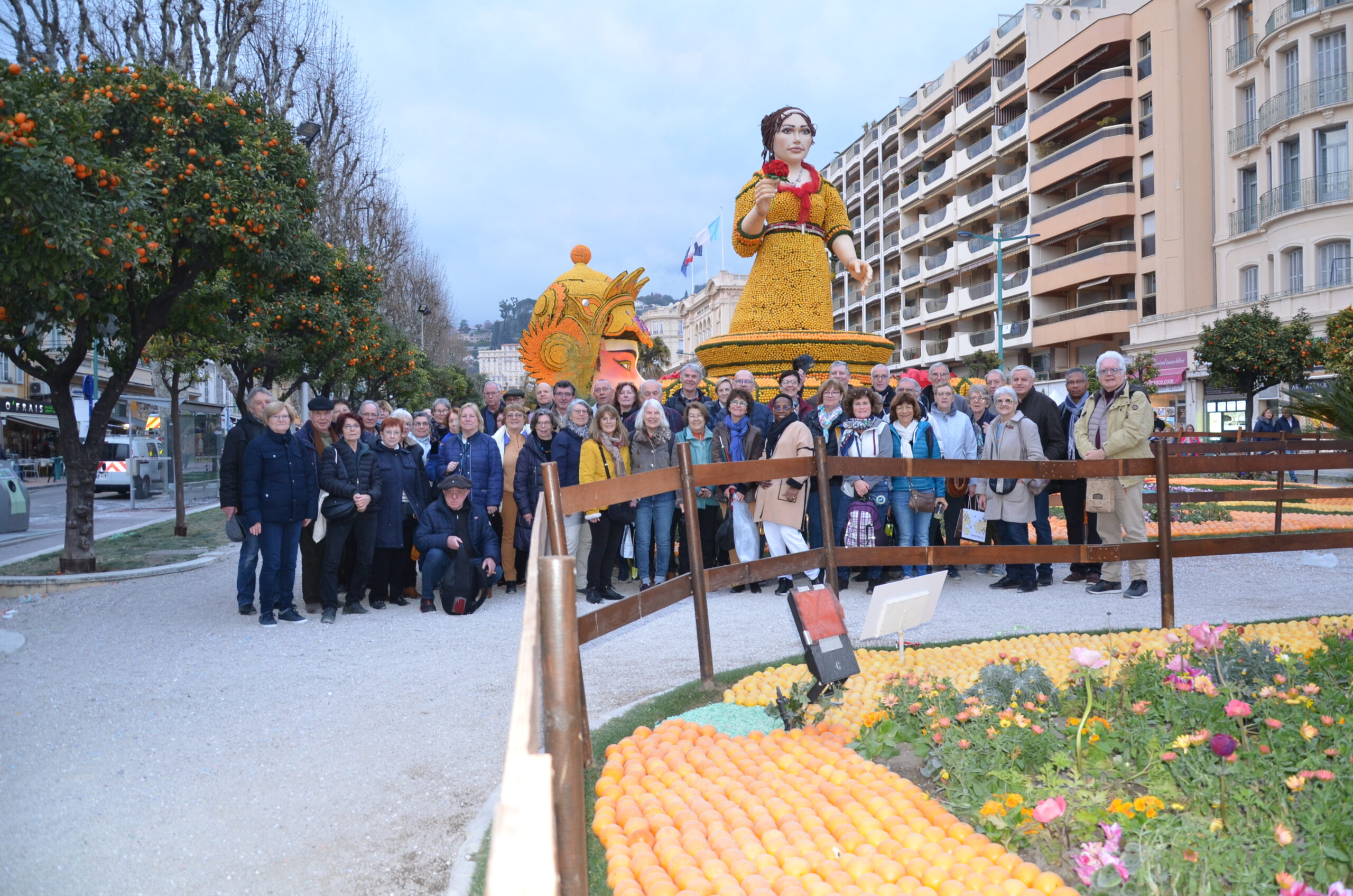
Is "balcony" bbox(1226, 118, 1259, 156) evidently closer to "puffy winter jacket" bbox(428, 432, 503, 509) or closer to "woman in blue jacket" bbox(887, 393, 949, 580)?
"woman in blue jacket" bbox(887, 393, 949, 580)

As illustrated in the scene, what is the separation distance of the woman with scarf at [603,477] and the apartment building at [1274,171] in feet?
82.3

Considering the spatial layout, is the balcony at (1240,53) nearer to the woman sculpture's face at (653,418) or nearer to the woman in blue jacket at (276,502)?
the woman sculpture's face at (653,418)

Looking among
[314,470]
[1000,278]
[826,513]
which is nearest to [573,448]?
[314,470]

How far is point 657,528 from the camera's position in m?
8.42

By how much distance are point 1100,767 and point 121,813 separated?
3804 mm

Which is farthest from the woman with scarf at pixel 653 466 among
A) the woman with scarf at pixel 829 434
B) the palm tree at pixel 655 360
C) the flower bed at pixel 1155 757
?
the palm tree at pixel 655 360

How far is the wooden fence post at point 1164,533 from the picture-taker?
6047 mm

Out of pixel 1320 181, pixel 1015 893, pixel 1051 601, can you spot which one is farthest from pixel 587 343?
pixel 1320 181

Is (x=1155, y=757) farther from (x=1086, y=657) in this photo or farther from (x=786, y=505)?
(x=786, y=505)

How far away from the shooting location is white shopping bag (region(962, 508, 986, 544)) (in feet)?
26.5

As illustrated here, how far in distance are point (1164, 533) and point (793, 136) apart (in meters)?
8.91

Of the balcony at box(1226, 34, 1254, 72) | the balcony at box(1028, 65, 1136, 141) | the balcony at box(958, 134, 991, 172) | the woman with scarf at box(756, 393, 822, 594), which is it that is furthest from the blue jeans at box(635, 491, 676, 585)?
the balcony at box(958, 134, 991, 172)

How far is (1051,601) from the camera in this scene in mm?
7523

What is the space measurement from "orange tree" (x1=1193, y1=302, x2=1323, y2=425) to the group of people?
23884 millimetres
